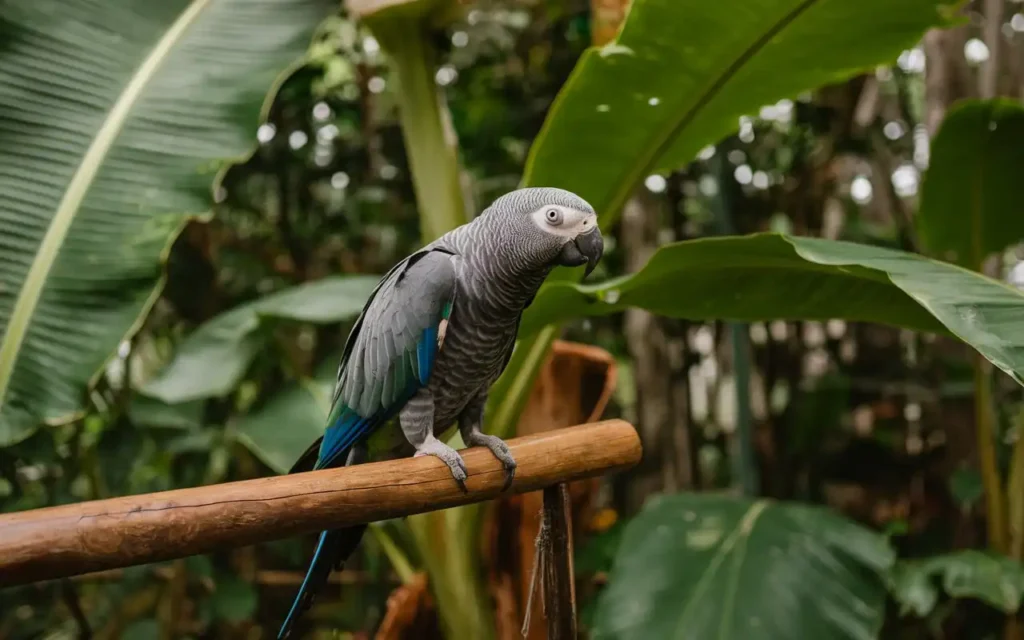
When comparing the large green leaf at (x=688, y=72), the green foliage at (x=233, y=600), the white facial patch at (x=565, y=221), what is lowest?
the green foliage at (x=233, y=600)

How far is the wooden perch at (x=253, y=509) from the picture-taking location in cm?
43

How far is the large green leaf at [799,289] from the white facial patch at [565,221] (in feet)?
0.59

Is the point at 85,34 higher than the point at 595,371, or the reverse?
the point at 85,34

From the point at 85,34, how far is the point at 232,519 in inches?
28.0

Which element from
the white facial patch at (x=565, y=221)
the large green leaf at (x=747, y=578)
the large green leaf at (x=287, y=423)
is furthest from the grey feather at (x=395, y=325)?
the large green leaf at (x=747, y=578)

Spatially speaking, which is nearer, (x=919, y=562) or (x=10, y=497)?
(x=919, y=562)

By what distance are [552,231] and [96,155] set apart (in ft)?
1.94

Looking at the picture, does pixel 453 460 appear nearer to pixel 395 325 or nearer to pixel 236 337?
pixel 395 325

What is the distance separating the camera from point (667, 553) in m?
0.95

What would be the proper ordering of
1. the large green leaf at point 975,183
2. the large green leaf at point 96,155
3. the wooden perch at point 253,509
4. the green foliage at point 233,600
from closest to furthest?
1. the wooden perch at point 253,509
2. the large green leaf at point 96,155
3. the large green leaf at point 975,183
4. the green foliage at point 233,600

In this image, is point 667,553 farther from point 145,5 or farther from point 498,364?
point 145,5

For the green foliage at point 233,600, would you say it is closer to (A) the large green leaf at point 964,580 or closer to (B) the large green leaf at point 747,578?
(B) the large green leaf at point 747,578

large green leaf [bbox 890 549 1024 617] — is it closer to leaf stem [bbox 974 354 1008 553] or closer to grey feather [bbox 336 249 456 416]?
leaf stem [bbox 974 354 1008 553]

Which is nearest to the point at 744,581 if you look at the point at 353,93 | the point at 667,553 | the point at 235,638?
→ the point at 667,553
